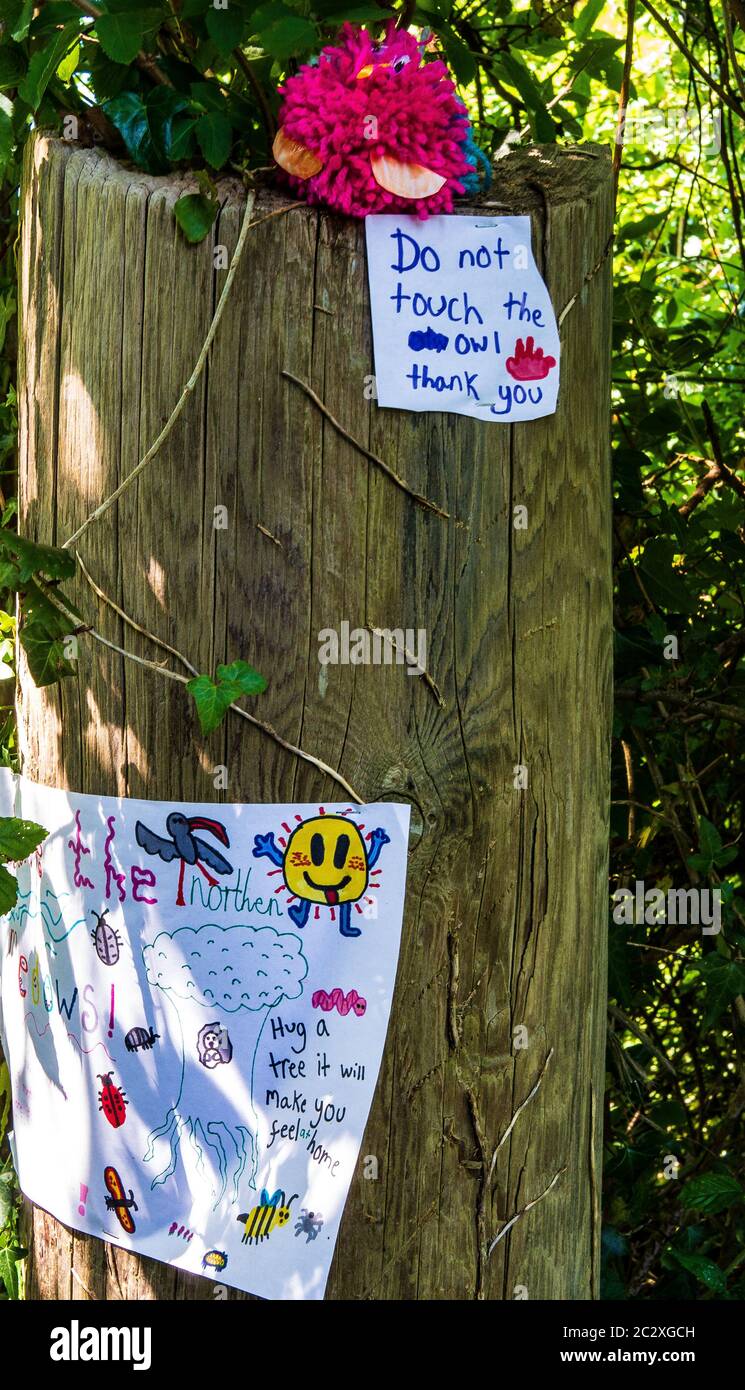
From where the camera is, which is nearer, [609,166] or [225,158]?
[225,158]

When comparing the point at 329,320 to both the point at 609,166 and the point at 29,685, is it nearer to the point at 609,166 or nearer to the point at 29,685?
the point at 609,166

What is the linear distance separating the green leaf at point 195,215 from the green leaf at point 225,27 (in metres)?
0.21

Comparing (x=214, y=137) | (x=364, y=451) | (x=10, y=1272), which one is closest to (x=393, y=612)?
(x=364, y=451)

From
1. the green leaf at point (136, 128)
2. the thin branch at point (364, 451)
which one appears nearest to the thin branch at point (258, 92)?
the green leaf at point (136, 128)

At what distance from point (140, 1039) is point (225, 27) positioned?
1.31 m

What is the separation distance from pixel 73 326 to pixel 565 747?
0.86m

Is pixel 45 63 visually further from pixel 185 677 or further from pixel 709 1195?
pixel 709 1195

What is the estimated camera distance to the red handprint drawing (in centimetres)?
154

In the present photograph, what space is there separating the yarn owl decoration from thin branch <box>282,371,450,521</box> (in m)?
0.22

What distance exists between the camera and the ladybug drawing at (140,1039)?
5.23 feet

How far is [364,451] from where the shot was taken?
4.92 feet

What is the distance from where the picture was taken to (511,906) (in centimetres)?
159

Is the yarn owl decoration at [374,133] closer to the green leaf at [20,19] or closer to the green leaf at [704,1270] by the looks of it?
the green leaf at [20,19]
